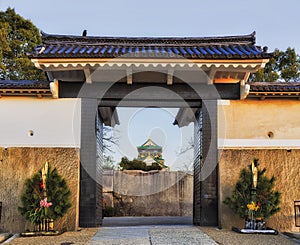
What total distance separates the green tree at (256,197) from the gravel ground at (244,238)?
373 mm

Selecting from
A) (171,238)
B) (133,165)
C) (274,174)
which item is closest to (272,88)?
(274,174)

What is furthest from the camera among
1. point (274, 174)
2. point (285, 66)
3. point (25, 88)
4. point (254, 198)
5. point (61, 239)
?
point (285, 66)

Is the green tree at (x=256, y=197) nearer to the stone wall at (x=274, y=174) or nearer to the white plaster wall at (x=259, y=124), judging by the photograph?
the stone wall at (x=274, y=174)

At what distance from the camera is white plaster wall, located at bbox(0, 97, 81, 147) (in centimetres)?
673

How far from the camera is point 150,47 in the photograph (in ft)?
24.0

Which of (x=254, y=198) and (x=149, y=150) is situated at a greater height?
(x=149, y=150)

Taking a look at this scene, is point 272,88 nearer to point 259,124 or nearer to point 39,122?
point 259,124

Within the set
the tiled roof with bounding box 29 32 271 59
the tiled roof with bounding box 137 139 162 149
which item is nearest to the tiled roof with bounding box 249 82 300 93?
the tiled roof with bounding box 29 32 271 59

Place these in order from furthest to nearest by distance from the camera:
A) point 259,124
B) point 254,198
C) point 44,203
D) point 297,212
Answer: point 259,124 < point 297,212 < point 254,198 < point 44,203

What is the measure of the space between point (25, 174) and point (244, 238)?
138 inches

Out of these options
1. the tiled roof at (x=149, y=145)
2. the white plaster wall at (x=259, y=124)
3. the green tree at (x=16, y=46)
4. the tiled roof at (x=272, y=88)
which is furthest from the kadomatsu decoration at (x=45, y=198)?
the tiled roof at (x=149, y=145)

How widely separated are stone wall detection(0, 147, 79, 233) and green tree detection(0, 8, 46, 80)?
9247 millimetres

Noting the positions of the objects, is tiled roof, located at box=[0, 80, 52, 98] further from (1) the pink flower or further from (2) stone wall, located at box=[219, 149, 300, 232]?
(2) stone wall, located at box=[219, 149, 300, 232]

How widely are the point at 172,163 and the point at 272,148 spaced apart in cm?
1153
